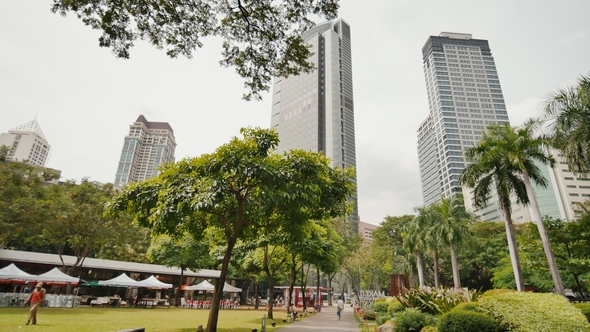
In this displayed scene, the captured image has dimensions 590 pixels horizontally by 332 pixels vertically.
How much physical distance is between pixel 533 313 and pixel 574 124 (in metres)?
14.0

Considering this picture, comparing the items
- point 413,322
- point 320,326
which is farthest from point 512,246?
point 413,322

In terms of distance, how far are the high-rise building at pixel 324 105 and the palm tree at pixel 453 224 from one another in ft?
270

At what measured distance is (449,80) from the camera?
157 meters

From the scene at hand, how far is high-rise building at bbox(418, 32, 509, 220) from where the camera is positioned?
472 feet

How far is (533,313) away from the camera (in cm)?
771

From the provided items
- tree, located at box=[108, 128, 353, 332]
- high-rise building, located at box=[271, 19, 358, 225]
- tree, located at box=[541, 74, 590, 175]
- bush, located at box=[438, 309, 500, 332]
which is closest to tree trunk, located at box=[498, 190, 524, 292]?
tree, located at box=[541, 74, 590, 175]

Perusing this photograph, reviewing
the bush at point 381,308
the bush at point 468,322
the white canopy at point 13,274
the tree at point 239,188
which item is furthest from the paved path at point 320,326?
the white canopy at point 13,274

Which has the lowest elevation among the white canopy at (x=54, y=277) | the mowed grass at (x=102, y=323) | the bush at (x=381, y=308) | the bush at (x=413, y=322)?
the mowed grass at (x=102, y=323)

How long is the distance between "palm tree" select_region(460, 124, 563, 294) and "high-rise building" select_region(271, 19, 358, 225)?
92.4m

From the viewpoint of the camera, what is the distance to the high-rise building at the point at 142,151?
166000 millimetres

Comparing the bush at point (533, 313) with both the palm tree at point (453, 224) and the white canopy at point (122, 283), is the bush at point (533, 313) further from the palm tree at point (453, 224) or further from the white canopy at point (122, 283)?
the white canopy at point (122, 283)

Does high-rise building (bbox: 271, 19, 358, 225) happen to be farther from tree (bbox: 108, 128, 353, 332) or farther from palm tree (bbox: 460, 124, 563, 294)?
tree (bbox: 108, 128, 353, 332)

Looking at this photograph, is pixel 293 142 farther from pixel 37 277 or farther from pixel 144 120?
pixel 37 277

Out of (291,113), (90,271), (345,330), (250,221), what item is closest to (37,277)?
(90,271)
